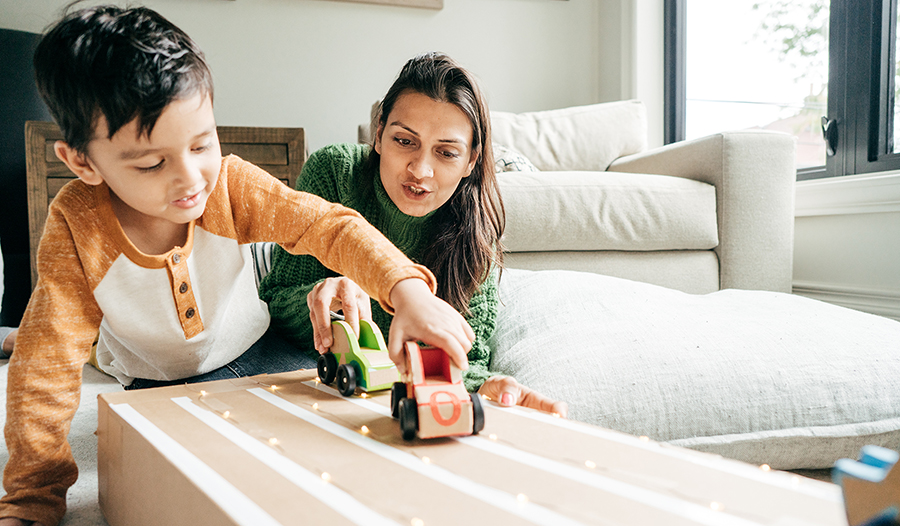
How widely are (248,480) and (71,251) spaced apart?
0.41 m

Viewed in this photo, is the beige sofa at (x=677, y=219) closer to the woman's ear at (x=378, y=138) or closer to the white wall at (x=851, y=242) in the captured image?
the white wall at (x=851, y=242)

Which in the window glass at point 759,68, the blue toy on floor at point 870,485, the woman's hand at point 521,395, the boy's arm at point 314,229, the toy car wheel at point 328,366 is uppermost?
the window glass at point 759,68

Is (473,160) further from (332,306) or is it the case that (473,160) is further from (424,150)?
(332,306)

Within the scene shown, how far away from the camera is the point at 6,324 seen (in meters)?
1.84

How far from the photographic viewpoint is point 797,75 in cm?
203

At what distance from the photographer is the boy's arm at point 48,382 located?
0.58 metres

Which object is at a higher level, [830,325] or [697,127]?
[697,127]

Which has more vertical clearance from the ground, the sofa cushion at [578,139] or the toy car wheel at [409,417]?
the sofa cushion at [578,139]

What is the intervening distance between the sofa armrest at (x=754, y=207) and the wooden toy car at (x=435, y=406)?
4.23ft

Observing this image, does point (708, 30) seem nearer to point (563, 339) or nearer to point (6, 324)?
point (563, 339)

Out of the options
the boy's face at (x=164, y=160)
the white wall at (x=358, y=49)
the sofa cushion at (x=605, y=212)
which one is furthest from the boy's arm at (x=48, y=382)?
the white wall at (x=358, y=49)

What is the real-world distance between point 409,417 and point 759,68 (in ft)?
7.61

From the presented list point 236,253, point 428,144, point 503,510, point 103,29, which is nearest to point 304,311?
point 236,253

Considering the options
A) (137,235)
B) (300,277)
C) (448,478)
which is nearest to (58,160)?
(300,277)
